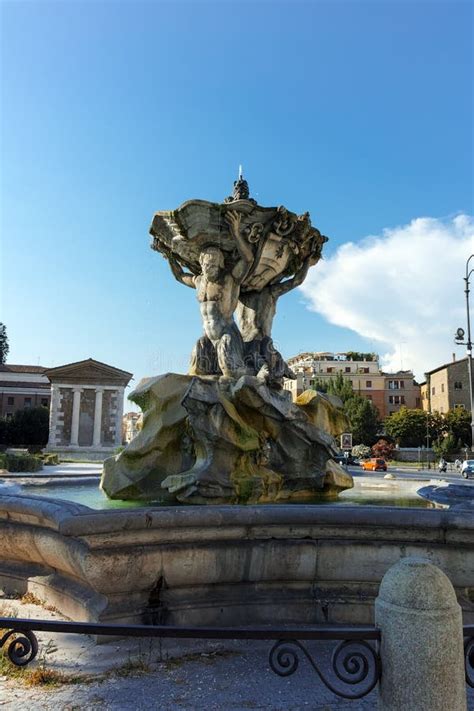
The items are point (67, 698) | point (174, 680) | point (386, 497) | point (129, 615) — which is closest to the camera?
point (67, 698)

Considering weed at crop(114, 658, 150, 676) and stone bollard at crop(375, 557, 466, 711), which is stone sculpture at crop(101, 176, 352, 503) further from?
stone bollard at crop(375, 557, 466, 711)

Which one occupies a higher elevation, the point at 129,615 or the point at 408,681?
the point at 408,681

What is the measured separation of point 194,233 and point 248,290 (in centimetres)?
127

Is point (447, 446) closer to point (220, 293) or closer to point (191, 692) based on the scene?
point (220, 293)

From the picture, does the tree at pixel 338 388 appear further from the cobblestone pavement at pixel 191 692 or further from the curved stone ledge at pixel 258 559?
the cobblestone pavement at pixel 191 692

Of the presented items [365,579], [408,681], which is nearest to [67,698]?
[408,681]

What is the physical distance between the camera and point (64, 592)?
439cm

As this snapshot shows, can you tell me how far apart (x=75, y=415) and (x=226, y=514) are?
5960 cm

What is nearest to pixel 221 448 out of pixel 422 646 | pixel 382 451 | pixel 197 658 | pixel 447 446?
pixel 197 658

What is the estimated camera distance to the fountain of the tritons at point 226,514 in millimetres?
4098

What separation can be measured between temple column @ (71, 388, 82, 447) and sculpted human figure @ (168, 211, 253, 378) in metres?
55.5

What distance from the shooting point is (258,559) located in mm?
4328

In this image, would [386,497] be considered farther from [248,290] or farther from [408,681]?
[408,681]

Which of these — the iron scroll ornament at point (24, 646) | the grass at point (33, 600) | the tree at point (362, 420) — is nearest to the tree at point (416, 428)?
the tree at point (362, 420)
